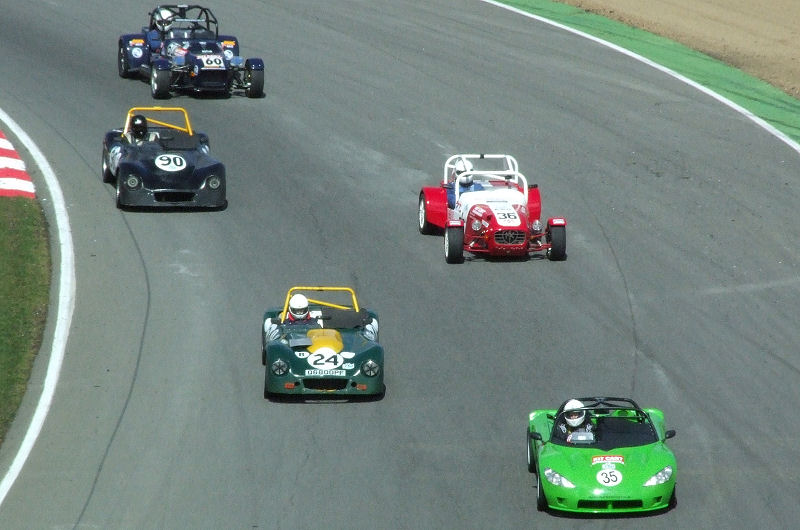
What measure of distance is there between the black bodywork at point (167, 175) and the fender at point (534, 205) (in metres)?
5.42

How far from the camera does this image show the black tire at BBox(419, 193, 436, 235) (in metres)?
23.2

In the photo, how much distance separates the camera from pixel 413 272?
71.2 ft

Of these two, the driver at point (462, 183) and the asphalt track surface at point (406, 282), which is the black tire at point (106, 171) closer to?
the asphalt track surface at point (406, 282)

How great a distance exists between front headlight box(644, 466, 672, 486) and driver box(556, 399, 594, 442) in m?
1.06

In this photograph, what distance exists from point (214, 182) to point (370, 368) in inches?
332

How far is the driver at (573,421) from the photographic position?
48.1ft

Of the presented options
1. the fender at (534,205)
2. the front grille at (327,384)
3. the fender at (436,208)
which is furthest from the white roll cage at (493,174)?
the front grille at (327,384)

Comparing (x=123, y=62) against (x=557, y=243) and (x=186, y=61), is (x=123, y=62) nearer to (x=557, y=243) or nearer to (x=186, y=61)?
(x=186, y=61)

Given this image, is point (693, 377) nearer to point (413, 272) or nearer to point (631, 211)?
point (413, 272)

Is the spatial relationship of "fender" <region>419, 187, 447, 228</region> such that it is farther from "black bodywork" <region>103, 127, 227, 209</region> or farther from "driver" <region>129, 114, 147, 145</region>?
"driver" <region>129, 114, 147, 145</region>

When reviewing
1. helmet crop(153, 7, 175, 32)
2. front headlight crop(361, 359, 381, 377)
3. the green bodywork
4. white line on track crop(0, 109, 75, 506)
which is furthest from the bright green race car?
helmet crop(153, 7, 175, 32)

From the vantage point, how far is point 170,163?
2380 centimetres

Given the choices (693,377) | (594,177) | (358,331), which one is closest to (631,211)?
(594,177)

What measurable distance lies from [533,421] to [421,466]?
1.37m
